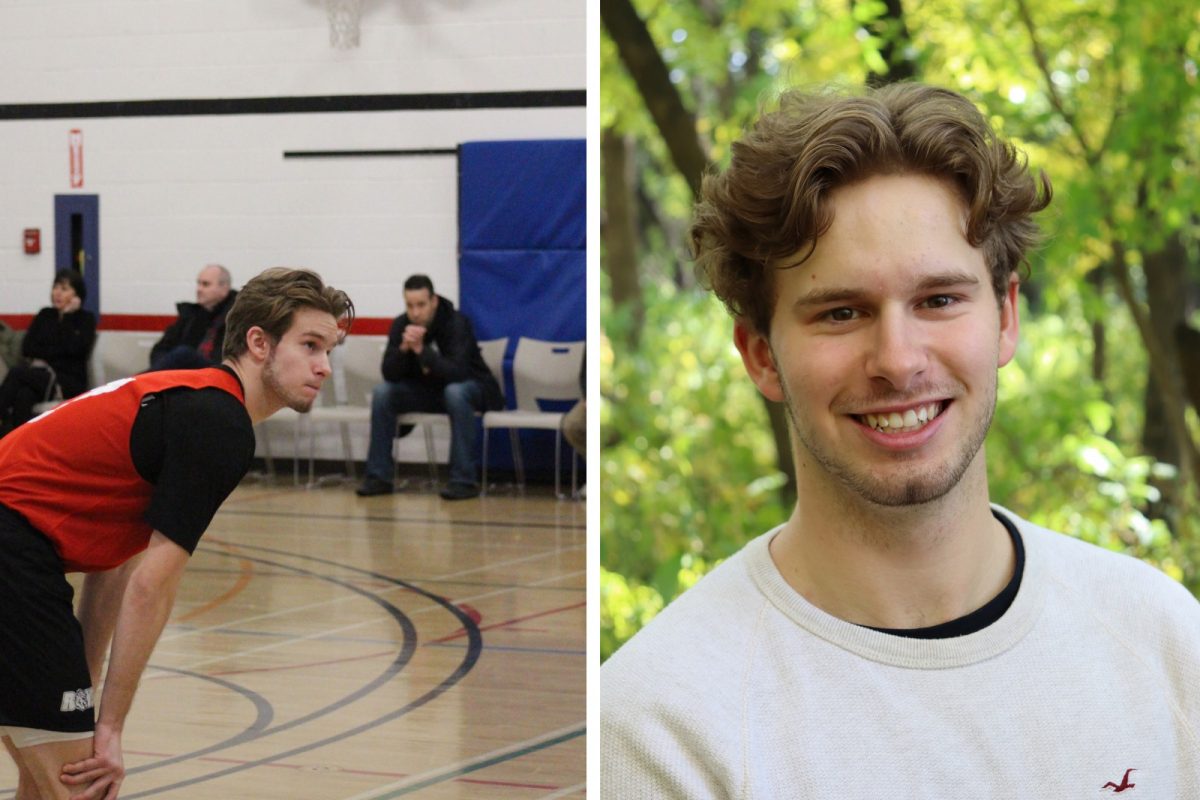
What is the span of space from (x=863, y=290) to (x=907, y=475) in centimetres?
19

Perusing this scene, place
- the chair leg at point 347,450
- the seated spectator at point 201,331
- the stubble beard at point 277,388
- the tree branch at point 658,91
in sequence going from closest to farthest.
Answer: the stubble beard at point 277,388 < the tree branch at point 658,91 < the seated spectator at point 201,331 < the chair leg at point 347,450

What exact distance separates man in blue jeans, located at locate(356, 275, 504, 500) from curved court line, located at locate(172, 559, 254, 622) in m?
1.37

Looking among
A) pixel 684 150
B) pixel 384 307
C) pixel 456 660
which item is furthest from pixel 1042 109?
pixel 384 307

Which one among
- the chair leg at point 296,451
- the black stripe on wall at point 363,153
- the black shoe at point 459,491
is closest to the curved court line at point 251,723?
the chair leg at point 296,451

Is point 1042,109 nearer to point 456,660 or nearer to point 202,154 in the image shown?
point 456,660

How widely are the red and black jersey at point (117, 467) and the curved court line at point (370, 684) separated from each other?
4.51 ft

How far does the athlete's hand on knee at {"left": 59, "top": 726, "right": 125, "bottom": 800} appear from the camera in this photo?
2010 millimetres

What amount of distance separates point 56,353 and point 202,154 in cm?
174

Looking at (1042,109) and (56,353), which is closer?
(1042,109)

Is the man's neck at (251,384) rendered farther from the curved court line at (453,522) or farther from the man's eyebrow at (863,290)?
the curved court line at (453,522)

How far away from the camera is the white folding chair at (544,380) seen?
7574 mm

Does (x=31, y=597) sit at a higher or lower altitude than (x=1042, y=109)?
lower

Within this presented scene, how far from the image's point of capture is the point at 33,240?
739 cm

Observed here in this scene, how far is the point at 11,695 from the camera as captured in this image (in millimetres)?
1965
